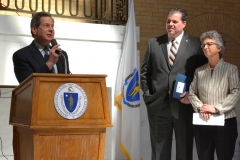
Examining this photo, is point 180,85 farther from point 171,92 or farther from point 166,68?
point 166,68

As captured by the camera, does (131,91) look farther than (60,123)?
Yes

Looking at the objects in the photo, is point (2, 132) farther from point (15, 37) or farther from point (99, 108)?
point (99, 108)

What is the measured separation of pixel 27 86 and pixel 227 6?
19.4 feet

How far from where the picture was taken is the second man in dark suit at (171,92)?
3.90m

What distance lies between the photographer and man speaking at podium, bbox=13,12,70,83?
3195 millimetres

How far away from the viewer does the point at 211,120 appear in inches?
143

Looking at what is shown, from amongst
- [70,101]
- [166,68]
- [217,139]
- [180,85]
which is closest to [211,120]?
[217,139]

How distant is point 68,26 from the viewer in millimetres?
6105

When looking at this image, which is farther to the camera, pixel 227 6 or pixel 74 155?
pixel 227 6

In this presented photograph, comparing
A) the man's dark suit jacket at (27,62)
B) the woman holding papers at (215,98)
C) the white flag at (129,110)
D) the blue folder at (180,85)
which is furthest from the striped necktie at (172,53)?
the white flag at (129,110)

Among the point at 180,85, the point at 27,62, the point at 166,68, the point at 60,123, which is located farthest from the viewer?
the point at 166,68

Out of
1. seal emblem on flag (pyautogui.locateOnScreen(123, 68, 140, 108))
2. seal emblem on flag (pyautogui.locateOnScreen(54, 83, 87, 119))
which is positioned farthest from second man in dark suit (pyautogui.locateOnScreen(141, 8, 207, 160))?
seal emblem on flag (pyautogui.locateOnScreen(123, 68, 140, 108))

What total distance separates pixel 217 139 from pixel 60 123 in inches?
67.2

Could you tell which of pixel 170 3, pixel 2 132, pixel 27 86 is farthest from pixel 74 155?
pixel 170 3
